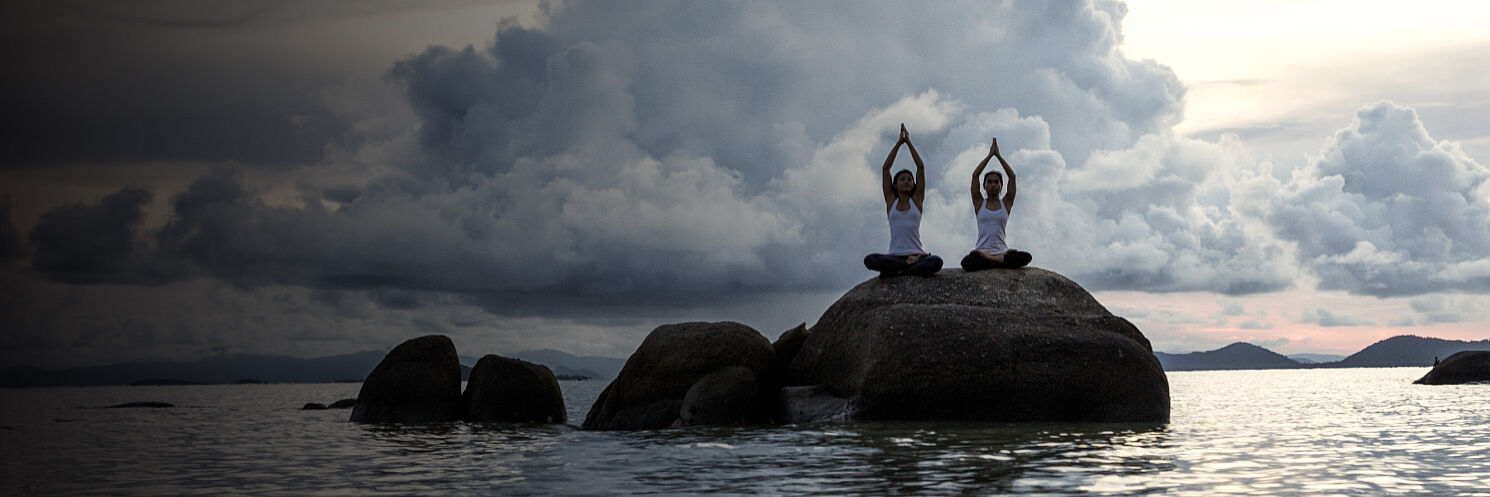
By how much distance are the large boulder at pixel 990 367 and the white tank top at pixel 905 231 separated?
1.71 m

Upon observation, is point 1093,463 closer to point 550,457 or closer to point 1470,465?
point 1470,465

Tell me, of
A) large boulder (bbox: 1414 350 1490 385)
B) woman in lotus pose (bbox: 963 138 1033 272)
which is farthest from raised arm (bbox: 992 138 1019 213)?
large boulder (bbox: 1414 350 1490 385)

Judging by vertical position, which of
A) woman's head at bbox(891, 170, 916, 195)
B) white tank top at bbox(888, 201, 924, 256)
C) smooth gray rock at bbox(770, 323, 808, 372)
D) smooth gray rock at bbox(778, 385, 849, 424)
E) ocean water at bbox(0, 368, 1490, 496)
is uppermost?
woman's head at bbox(891, 170, 916, 195)

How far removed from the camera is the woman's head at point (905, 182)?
20.2 metres

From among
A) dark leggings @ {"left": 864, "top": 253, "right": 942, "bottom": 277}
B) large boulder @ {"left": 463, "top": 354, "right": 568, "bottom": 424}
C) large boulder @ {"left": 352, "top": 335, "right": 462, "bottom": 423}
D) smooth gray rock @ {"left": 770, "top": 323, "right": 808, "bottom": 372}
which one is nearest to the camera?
dark leggings @ {"left": 864, "top": 253, "right": 942, "bottom": 277}

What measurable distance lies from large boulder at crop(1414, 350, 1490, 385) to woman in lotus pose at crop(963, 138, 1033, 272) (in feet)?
117

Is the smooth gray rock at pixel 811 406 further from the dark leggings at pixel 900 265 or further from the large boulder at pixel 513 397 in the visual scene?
the large boulder at pixel 513 397

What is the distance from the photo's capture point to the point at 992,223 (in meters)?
20.5

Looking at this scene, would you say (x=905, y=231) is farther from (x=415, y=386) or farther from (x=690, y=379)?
(x=415, y=386)

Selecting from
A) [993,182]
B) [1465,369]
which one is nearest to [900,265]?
[993,182]

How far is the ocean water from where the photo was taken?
378 inches

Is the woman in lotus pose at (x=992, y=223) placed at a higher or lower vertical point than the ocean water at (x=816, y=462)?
higher

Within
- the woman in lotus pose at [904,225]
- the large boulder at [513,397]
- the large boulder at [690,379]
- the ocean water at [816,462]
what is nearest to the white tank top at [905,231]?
the woman in lotus pose at [904,225]

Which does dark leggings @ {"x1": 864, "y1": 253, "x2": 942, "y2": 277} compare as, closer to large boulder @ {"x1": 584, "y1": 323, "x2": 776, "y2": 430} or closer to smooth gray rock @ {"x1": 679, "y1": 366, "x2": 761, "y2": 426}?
large boulder @ {"x1": 584, "y1": 323, "x2": 776, "y2": 430}
